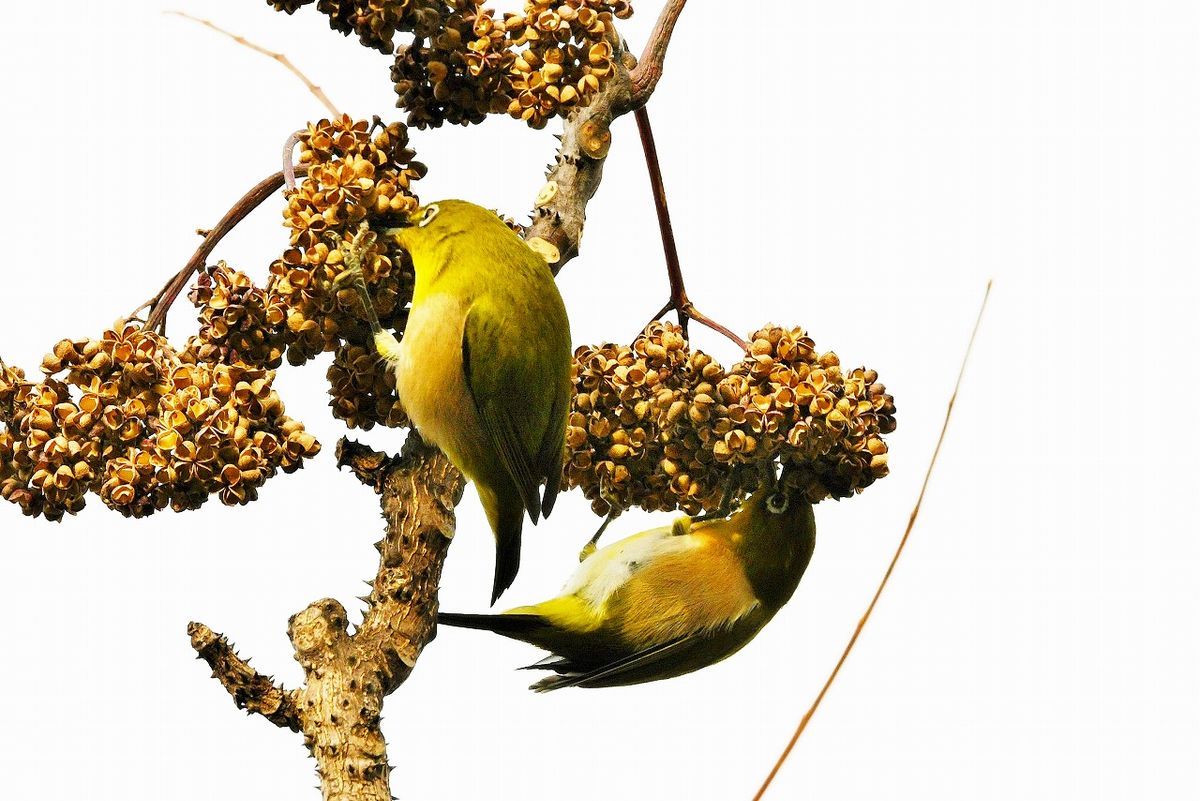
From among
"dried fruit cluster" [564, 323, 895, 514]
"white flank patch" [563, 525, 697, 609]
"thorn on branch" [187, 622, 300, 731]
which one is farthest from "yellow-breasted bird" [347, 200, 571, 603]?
"thorn on branch" [187, 622, 300, 731]

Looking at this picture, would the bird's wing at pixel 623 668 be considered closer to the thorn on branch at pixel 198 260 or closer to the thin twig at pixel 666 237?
the thin twig at pixel 666 237

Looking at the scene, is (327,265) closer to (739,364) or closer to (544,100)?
(544,100)

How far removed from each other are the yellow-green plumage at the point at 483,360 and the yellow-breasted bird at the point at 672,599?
0.34 metres

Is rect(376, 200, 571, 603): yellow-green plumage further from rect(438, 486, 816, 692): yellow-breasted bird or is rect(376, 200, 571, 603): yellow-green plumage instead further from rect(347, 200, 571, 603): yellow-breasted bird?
rect(438, 486, 816, 692): yellow-breasted bird

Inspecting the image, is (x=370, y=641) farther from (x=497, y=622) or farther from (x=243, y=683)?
(x=497, y=622)

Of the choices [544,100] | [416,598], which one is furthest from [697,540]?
[544,100]

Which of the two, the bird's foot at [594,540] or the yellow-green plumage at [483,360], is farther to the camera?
the bird's foot at [594,540]

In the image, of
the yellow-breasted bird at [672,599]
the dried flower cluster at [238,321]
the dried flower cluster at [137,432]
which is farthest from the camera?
the yellow-breasted bird at [672,599]

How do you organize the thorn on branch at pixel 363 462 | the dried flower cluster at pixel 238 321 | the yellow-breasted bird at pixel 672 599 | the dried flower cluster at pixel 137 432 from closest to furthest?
1. the dried flower cluster at pixel 137 432
2. the dried flower cluster at pixel 238 321
3. the thorn on branch at pixel 363 462
4. the yellow-breasted bird at pixel 672 599

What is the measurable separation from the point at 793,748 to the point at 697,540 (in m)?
0.46

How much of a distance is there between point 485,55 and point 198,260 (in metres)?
0.63

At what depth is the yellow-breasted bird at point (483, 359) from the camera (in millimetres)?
2256

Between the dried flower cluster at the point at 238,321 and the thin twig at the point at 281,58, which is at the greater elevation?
the thin twig at the point at 281,58

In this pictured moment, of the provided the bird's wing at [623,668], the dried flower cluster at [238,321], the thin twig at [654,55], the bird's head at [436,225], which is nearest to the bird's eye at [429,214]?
the bird's head at [436,225]
